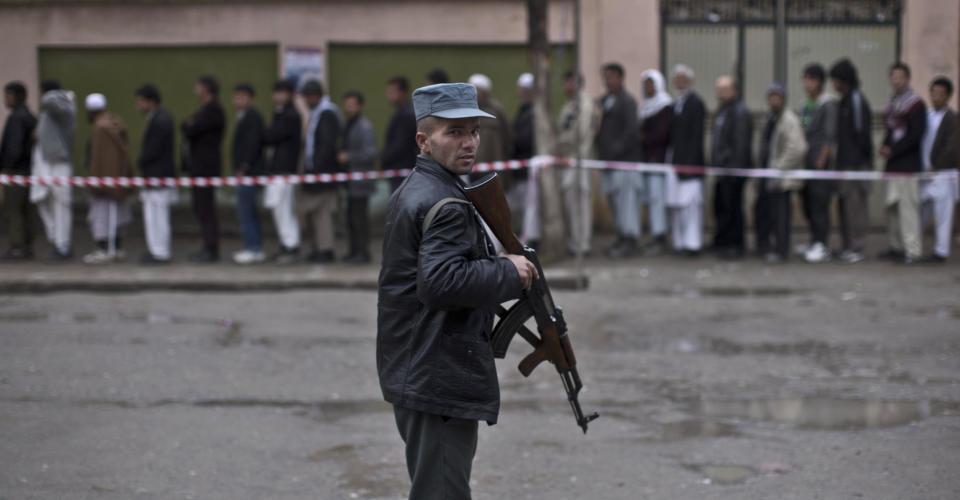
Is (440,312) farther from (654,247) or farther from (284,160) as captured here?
(654,247)

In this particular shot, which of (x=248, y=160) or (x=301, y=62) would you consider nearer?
(x=248, y=160)

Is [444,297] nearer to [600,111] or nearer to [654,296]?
[654,296]

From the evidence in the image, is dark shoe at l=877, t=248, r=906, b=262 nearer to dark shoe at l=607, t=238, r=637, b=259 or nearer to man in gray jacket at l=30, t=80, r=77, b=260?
dark shoe at l=607, t=238, r=637, b=259

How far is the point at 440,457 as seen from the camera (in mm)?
4527

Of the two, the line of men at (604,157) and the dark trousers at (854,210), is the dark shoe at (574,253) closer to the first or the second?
the line of men at (604,157)

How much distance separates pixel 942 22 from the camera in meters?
17.1

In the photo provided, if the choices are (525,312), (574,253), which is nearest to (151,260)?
(574,253)

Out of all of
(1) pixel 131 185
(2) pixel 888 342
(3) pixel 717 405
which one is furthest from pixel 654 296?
(1) pixel 131 185

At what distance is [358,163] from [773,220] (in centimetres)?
451

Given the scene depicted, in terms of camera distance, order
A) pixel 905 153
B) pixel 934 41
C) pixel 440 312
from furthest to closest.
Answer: pixel 934 41 < pixel 905 153 < pixel 440 312

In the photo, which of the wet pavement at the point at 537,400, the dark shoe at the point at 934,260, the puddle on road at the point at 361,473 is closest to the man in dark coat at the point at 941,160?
the dark shoe at the point at 934,260

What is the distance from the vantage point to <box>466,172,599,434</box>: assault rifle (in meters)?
4.57

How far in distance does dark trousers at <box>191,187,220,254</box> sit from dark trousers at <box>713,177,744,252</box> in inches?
217

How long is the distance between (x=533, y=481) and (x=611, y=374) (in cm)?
260
